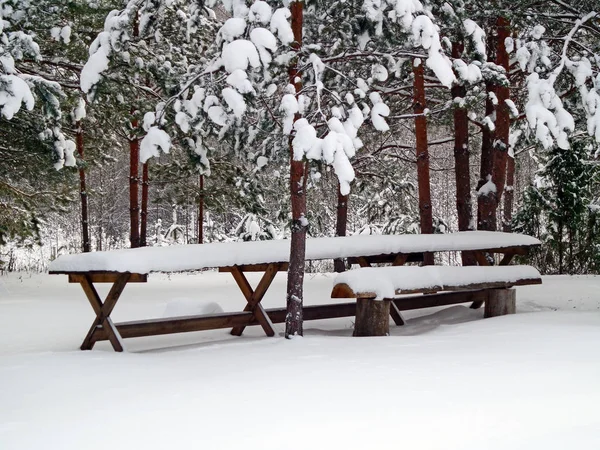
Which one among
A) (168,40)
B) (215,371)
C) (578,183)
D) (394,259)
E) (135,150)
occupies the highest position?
(168,40)

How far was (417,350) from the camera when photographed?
5.60 m

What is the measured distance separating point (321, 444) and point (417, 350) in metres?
2.49

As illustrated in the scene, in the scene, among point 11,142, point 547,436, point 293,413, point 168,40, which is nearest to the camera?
point 547,436

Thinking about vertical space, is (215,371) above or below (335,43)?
below

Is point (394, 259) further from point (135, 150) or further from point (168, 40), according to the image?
point (135, 150)

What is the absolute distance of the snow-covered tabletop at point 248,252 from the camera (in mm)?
5754

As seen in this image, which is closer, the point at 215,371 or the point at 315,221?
the point at 215,371

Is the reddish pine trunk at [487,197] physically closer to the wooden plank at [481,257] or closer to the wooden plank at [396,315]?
the wooden plank at [481,257]

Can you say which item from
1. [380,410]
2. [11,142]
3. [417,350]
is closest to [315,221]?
[11,142]

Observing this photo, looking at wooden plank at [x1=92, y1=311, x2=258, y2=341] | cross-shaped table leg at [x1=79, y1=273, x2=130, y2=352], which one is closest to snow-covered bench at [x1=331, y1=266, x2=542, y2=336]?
wooden plank at [x1=92, y1=311, x2=258, y2=341]

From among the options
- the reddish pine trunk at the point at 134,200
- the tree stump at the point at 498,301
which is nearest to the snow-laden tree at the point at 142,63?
the reddish pine trunk at the point at 134,200

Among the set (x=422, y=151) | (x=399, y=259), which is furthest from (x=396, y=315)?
(x=422, y=151)

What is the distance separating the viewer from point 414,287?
677 cm

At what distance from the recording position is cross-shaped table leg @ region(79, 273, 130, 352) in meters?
5.98
